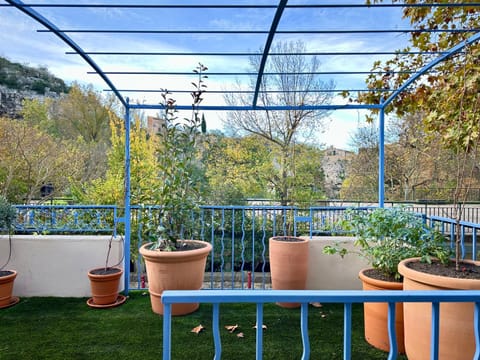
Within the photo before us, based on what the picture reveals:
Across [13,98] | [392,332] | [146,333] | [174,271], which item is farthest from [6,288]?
[13,98]

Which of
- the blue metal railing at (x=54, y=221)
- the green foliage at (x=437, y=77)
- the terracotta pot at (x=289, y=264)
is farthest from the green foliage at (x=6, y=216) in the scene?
the green foliage at (x=437, y=77)

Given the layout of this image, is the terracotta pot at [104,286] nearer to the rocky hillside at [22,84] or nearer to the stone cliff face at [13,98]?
the stone cliff face at [13,98]

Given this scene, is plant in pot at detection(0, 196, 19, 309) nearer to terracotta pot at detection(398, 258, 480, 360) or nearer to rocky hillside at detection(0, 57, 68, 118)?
terracotta pot at detection(398, 258, 480, 360)

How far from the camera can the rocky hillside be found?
14562 millimetres

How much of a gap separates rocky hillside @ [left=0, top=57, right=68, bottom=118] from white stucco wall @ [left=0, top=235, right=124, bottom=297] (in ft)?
41.7

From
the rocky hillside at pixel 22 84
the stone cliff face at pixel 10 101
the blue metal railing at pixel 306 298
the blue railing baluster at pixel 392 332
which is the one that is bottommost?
the blue railing baluster at pixel 392 332

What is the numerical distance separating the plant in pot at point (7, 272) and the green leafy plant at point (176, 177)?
4.49 feet

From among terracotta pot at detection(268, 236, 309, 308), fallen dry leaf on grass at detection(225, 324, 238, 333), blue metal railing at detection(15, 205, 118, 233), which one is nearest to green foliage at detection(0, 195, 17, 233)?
blue metal railing at detection(15, 205, 118, 233)

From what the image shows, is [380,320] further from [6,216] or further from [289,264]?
[6,216]

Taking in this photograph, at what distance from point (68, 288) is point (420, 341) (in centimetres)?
325

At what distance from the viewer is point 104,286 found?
121 inches

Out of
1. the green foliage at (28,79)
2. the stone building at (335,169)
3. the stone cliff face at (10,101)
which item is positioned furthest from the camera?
the green foliage at (28,79)

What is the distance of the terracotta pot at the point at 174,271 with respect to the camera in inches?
110

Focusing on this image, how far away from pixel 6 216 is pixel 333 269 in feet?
11.2
